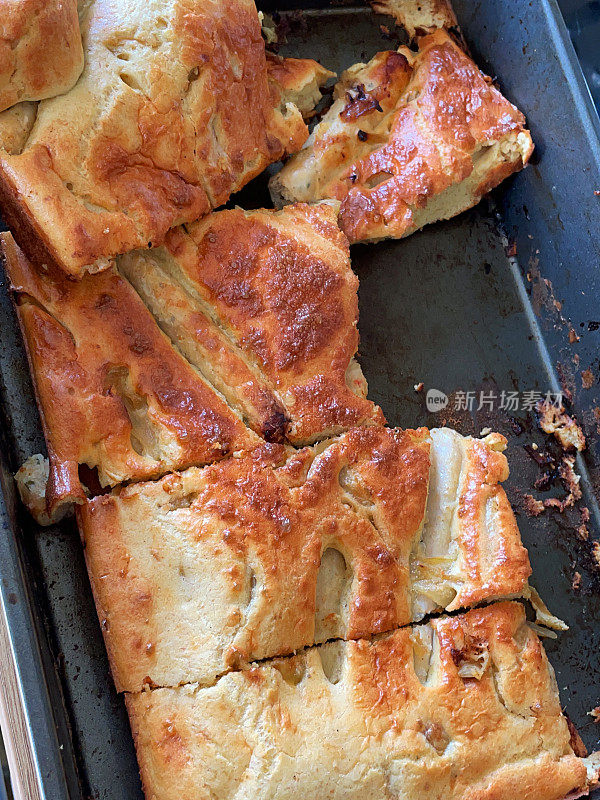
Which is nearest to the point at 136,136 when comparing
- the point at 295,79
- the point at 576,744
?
the point at 295,79

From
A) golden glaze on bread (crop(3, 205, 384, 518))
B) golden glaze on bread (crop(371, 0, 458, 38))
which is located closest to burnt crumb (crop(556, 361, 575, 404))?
golden glaze on bread (crop(3, 205, 384, 518))

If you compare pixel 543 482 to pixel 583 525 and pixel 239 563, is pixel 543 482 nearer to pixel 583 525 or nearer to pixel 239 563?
pixel 583 525

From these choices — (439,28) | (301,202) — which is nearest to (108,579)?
(301,202)

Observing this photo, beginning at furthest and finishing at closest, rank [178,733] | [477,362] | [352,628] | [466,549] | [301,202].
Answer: [477,362]
[301,202]
[466,549]
[352,628]
[178,733]

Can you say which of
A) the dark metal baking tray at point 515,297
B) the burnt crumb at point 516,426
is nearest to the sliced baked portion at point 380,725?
the dark metal baking tray at point 515,297

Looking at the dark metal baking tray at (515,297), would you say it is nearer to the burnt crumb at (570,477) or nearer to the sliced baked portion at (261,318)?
the burnt crumb at (570,477)

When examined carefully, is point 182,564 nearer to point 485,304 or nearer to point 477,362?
point 477,362

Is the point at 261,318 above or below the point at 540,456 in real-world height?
above
